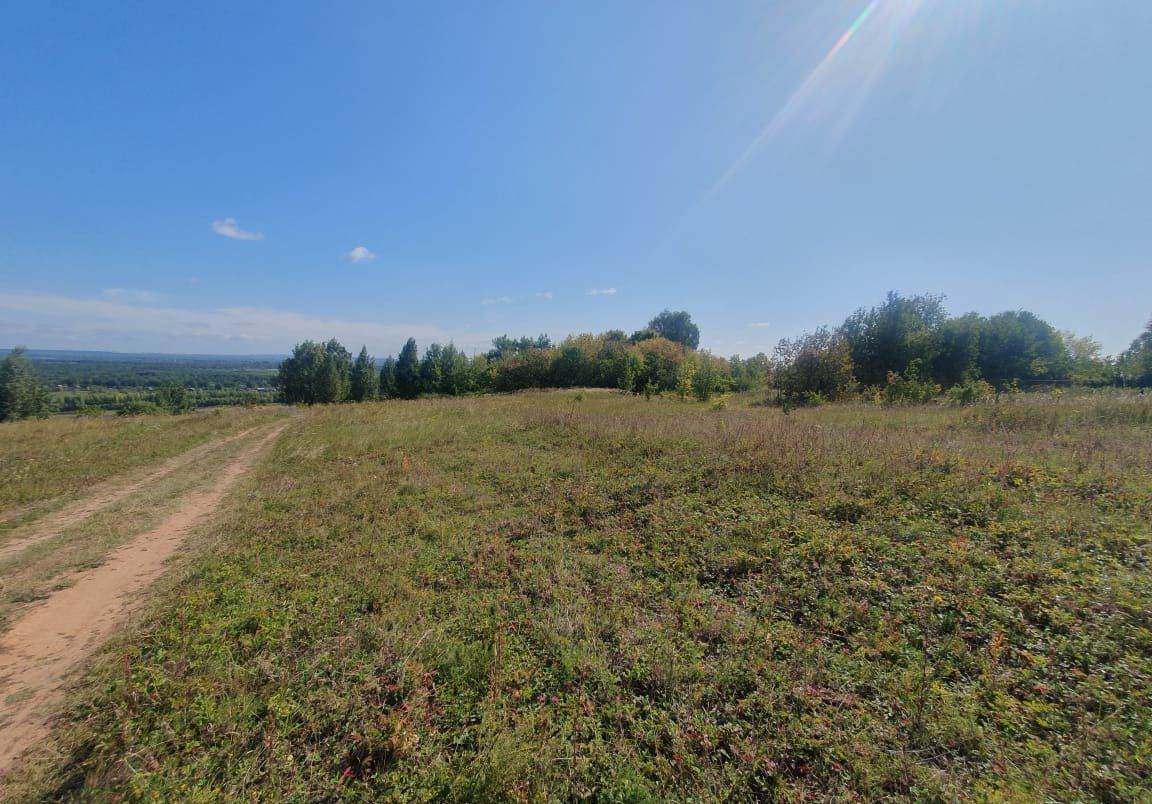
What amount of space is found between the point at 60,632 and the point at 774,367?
25.9 metres

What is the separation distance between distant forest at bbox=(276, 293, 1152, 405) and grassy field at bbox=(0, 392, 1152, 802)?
538 inches

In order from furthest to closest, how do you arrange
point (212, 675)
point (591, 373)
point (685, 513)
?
point (591, 373), point (685, 513), point (212, 675)

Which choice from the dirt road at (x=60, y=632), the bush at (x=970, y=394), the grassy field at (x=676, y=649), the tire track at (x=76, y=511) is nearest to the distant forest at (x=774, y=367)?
the bush at (x=970, y=394)

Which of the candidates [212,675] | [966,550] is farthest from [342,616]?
[966,550]

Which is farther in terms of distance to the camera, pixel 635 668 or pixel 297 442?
pixel 297 442

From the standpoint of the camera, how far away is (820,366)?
19.8 meters

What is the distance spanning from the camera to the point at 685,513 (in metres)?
6.29

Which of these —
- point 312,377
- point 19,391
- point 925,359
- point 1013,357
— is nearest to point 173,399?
point 19,391

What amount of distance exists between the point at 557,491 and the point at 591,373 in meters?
34.9

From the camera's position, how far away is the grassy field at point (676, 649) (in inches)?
101

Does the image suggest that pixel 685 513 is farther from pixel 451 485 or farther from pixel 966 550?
pixel 451 485

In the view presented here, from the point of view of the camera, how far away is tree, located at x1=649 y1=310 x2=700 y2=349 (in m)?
59.6

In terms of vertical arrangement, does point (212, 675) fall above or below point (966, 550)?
below

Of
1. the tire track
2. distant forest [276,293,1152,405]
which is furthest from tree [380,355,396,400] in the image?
the tire track
